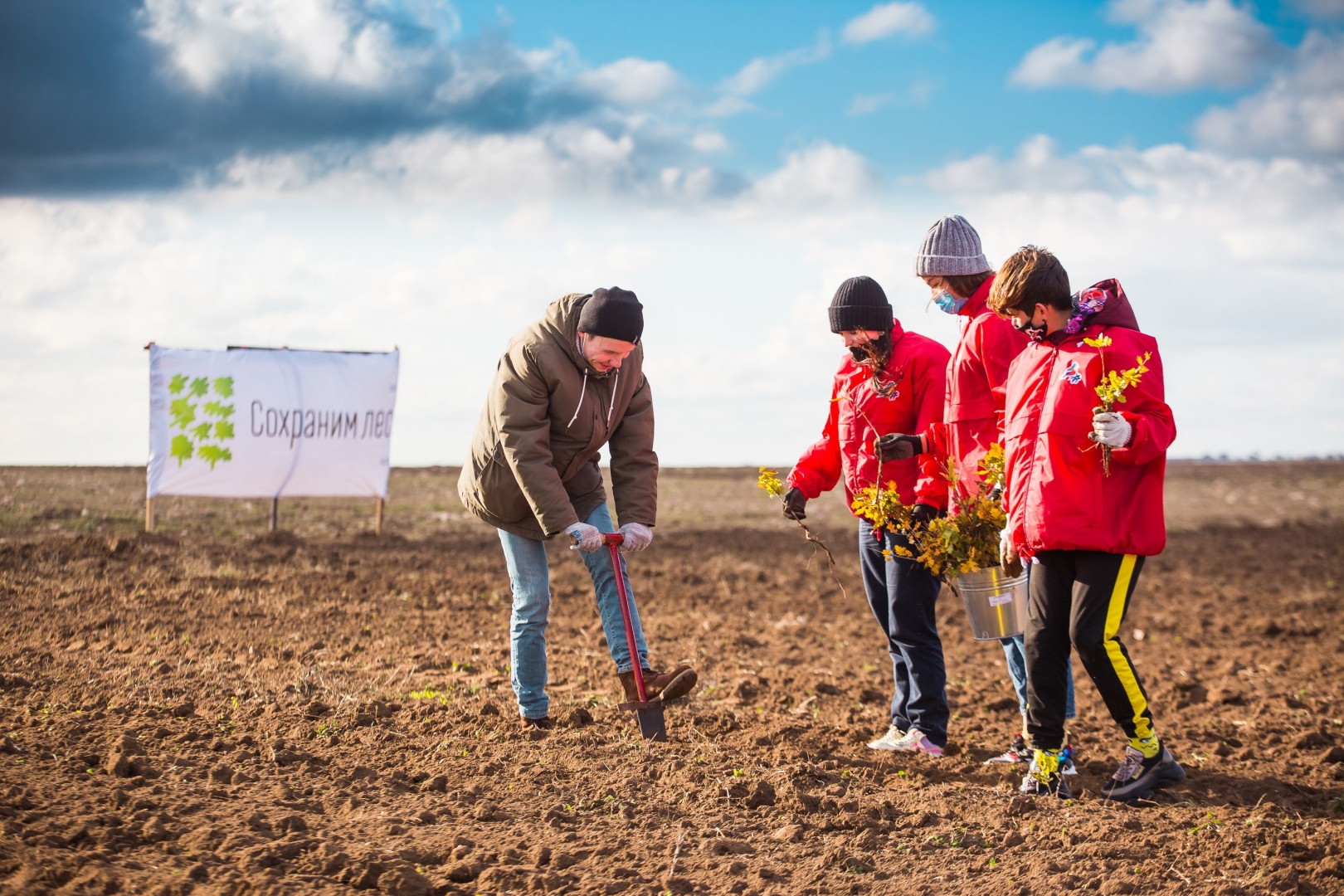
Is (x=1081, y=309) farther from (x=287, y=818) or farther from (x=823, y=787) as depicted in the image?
(x=287, y=818)

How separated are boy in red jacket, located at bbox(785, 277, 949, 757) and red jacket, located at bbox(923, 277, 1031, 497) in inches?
6.0

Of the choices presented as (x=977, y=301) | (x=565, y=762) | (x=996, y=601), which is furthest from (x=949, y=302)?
(x=565, y=762)

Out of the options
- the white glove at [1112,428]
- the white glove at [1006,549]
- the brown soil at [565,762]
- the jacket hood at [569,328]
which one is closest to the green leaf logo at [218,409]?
the brown soil at [565,762]

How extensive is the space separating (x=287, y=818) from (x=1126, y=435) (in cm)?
319

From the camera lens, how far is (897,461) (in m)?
4.87

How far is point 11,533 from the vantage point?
11859mm

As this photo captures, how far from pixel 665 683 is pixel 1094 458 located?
2.07 metres

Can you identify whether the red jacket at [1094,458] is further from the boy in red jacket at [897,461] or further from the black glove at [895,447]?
the boy in red jacket at [897,461]

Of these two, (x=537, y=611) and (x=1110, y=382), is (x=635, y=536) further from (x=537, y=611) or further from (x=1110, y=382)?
(x=1110, y=382)

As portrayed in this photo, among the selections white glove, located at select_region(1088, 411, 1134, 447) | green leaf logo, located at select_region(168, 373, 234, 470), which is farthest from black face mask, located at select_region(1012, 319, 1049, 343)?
green leaf logo, located at select_region(168, 373, 234, 470)

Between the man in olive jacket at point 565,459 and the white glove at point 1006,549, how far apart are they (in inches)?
56.0

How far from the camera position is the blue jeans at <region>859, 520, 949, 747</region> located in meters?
4.85

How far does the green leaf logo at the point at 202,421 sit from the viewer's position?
11844 mm

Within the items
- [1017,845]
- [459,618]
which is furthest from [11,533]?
[1017,845]
